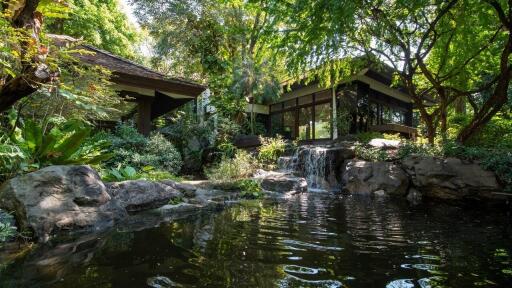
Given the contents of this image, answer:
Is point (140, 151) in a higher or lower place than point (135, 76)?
lower

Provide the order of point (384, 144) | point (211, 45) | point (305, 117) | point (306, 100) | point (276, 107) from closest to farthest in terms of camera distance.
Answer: point (384, 144)
point (211, 45)
point (306, 100)
point (305, 117)
point (276, 107)

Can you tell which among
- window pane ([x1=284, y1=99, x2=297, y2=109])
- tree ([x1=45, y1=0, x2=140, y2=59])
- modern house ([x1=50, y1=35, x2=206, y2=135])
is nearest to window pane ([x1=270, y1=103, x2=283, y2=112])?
window pane ([x1=284, y1=99, x2=297, y2=109])

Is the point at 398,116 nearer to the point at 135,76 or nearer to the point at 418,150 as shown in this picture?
the point at 418,150

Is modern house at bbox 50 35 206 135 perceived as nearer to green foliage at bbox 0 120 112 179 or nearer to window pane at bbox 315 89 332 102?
green foliage at bbox 0 120 112 179

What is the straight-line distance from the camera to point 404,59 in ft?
39.2

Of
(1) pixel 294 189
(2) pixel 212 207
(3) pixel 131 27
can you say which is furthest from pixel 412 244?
(3) pixel 131 27

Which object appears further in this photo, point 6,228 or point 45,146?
point 45,146

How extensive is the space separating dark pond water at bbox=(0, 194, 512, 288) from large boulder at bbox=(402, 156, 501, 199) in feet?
11.2

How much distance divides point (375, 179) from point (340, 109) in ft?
28.8

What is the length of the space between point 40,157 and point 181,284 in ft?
16.1

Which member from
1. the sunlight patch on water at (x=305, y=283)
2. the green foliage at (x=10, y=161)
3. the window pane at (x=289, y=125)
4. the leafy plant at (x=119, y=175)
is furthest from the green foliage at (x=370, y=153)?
the green foliage at (x=10, y=161)

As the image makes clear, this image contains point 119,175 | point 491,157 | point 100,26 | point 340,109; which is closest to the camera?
point 119,175

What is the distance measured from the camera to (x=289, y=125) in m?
23.0

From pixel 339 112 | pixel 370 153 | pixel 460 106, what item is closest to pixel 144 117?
pixel 370 153
